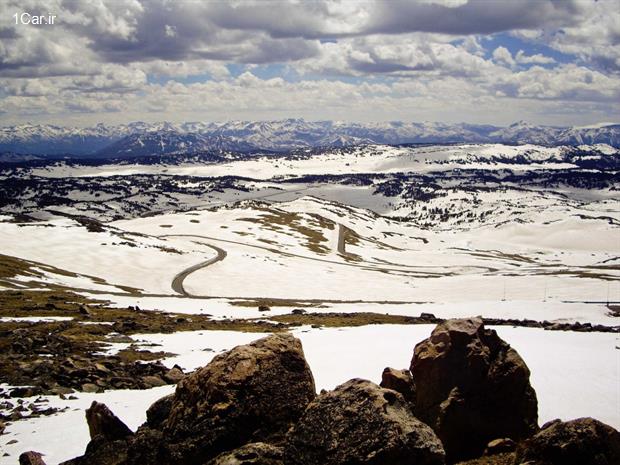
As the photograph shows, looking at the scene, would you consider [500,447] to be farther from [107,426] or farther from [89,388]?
[89,388]

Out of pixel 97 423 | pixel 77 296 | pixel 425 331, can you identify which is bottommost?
pixel 77 296

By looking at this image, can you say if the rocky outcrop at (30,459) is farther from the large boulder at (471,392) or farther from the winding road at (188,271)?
the winding road at (188,271)

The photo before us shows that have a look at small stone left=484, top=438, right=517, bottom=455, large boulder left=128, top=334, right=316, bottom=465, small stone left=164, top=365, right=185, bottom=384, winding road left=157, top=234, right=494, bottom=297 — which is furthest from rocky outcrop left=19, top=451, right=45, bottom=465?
winding road left=157, top=234, right=494, bottom=297

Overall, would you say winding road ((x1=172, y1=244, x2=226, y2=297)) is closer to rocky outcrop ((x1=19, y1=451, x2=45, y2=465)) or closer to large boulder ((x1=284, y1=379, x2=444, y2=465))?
rocky outcrop ((x1=19, y1=451, x2=45, y2=465))

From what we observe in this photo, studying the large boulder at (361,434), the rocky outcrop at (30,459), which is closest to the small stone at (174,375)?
the rocky outcrop at (30,459)

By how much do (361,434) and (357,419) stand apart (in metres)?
0.47

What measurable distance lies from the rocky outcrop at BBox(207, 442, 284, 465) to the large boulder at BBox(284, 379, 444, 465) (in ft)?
1.19

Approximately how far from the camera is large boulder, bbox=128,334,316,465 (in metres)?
15.2

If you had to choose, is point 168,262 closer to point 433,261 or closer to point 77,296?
point 77,296

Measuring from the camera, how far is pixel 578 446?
13938 millimetres

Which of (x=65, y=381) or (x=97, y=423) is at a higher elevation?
(x=97, y=423)

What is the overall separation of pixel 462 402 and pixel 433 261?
6988 inches

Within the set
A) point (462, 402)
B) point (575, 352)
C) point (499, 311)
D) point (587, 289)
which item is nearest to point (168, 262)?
Answer: point (499, 311)

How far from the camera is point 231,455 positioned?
538 inches
